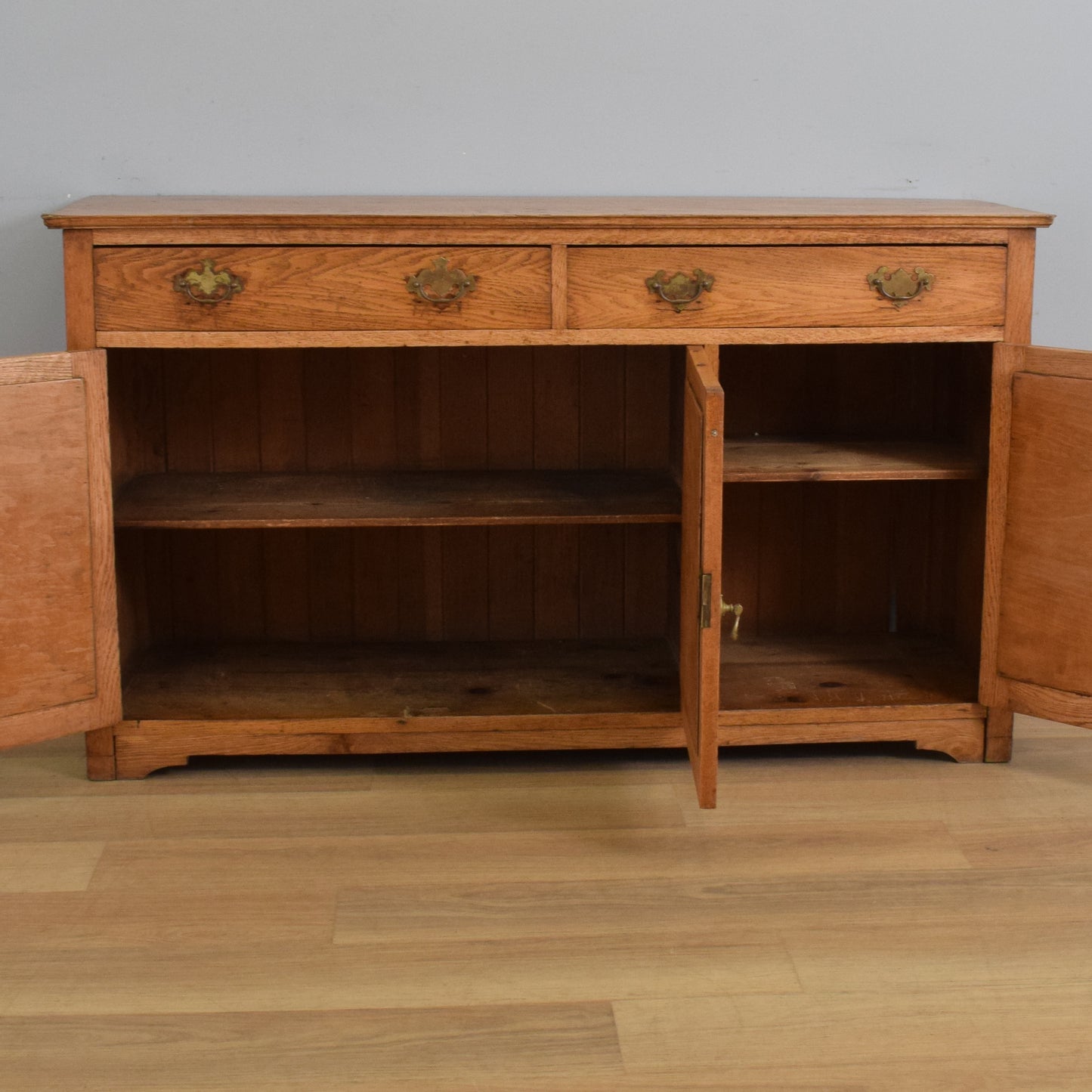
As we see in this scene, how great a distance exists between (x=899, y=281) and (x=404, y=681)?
1.20 m

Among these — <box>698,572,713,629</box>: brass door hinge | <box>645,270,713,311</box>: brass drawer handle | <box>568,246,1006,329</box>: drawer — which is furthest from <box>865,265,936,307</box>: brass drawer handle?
<box>698,572,713,629</box>: brass door hinge

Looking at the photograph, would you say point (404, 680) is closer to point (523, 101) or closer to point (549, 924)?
point (549, 924)

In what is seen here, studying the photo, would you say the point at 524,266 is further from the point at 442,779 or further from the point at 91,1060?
the point at 91,1060

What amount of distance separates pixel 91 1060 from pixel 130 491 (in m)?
1.29

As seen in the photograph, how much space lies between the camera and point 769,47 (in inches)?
117

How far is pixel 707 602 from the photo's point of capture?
228 cm

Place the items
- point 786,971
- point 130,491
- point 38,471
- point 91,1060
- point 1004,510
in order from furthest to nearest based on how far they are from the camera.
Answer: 1. point 130,491
2. point 1004,510
3. point 38,471
4. point 786,971
5. point 91,1060

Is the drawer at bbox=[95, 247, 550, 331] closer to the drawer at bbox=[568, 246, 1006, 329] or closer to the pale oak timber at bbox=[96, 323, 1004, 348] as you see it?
the pale oak timber at bbox=[96, 323, 1004, 348]

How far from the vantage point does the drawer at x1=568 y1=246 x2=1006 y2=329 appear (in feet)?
8.25

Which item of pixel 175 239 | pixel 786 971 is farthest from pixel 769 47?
pixel 786 971

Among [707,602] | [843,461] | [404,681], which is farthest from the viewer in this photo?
[404,681]

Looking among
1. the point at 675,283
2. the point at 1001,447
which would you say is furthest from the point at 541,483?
the point at 1001,447

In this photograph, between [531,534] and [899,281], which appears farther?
[531,534]

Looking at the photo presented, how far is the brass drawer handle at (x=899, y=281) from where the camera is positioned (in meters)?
2.54
